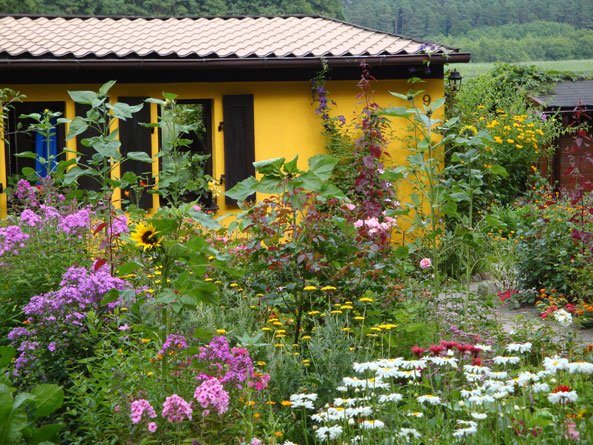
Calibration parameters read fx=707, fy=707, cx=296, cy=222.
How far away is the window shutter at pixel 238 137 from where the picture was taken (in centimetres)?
980

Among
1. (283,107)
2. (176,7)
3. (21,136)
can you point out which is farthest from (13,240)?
(176,7)

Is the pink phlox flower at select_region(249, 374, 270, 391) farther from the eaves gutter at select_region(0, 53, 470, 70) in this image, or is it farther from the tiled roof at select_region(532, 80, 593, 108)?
the tiled roof at select_region(532, 80, 593, 108)

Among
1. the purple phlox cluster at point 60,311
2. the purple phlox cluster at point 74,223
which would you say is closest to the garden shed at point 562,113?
the purple phlox cluster at point 74,223

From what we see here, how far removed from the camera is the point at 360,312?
5.01 meters

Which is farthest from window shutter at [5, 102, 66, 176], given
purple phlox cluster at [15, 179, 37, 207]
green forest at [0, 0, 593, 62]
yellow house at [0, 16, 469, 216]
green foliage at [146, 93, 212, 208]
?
green forest at [0, 0, 593, 62]

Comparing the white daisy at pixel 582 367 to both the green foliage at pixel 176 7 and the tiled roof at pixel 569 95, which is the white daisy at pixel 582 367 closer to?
the tiled roof at pixel 569 95

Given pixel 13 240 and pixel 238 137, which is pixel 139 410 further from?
pixel 238 137

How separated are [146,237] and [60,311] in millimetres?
932

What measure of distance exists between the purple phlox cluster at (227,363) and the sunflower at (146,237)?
1.68 ft

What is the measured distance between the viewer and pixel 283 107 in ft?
32.9

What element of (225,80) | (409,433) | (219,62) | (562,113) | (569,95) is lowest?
(409,433)

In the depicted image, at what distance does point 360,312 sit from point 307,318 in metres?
0.38

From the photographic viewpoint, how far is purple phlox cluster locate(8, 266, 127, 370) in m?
3.52

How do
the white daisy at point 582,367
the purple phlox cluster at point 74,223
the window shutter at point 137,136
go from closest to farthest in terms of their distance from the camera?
the white daisy at point 582,367 < the purple phlox cluster at point 74,223 < the window shutter at point 137,136
